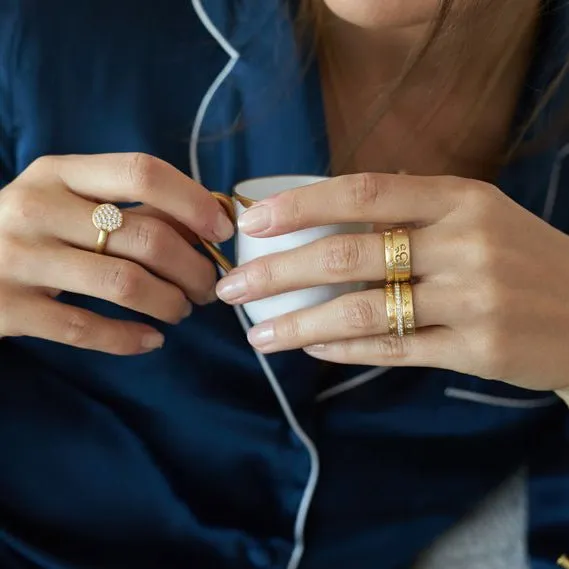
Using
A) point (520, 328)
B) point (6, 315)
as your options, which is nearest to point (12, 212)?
point (6, 315)

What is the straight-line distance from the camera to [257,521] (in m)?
0.92

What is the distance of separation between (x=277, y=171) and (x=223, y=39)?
0.15 metres

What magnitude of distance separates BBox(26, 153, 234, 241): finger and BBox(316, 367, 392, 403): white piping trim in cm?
33

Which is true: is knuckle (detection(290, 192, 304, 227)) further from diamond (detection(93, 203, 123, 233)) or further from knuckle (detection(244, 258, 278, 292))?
diamond (detection(93, 203, 123, 233))

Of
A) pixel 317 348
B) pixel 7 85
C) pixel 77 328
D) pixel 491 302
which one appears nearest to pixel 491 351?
pixel 491 302

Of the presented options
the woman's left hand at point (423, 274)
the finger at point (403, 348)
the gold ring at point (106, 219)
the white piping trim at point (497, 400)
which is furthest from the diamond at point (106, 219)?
the white piping trim at point (497, 400)

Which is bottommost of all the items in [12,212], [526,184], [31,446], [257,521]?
[257,521]

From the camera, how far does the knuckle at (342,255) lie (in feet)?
2.04

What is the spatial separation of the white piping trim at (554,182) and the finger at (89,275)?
504 millimetres

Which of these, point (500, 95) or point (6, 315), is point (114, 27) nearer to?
point (6, 315)

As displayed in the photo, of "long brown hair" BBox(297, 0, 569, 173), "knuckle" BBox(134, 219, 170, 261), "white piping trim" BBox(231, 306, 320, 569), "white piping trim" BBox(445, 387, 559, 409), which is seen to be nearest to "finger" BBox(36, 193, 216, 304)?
"knuckle" BBox(134, 219, 170, 261)

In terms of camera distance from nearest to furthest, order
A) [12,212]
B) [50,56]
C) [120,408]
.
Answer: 1. [12,212]
2. [50,56]
3. [120,408]

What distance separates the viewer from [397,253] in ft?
2.05

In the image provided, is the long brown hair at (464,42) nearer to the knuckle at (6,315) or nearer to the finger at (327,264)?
the finger at (327,264)
